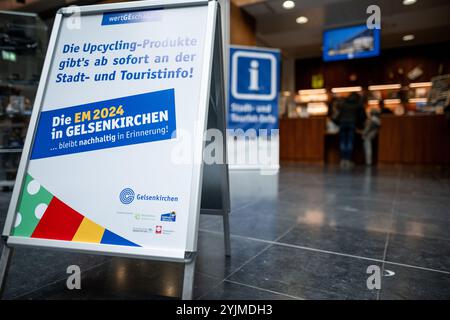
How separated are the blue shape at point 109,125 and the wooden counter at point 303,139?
619 centimetres

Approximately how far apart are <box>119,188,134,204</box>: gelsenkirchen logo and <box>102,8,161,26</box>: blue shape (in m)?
0.66

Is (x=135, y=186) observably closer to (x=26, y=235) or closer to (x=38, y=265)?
(x=26, y=235)

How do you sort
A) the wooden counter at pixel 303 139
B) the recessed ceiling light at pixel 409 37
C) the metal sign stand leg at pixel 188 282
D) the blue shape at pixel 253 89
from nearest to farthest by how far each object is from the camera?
1. the metal sign stand leg at pixel 188 282
2. the blue shape at pixel 253 89
3. the wooden counter at pixel 303 139
4. the recessed ceiling light at pixel 409 37

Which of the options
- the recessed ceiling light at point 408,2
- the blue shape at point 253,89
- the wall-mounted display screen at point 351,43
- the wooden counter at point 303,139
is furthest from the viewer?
the wooden counter at point 303,139

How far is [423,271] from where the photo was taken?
1.33 m

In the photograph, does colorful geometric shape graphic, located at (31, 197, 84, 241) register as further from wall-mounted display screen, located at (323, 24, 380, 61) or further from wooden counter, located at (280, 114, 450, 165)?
wooden counter, located at (280, 114, 450, 165)

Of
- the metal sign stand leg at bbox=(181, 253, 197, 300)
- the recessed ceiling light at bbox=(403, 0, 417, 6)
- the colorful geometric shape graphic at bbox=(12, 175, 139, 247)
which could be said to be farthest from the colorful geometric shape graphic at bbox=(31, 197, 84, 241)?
the recessed ceiling light at bbox=(403, 0, 417, 6)

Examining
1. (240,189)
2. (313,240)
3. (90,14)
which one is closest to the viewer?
(90,14)

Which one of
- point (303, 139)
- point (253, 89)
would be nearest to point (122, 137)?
point (253, 89)

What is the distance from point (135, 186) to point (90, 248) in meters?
0.25

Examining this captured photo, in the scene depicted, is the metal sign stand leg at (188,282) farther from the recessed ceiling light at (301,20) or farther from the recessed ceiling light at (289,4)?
the recessed ceiling light at (301,20)

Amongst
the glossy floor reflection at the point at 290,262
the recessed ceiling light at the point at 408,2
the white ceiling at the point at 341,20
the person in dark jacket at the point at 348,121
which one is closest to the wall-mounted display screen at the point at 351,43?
the white ceiling at the point at 341,20

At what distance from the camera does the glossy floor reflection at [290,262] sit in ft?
3.79
